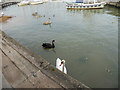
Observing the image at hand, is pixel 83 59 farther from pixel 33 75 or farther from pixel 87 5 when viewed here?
pixel 87 5

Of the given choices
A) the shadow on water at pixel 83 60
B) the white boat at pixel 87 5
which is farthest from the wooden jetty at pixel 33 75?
the white boat at pixel 87 5

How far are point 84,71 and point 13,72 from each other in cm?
451

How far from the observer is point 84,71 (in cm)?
606

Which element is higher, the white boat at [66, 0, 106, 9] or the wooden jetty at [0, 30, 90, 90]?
the white boat at [66, 0, 106, 9]

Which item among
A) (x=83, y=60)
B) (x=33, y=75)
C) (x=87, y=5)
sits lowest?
(x=83, y=60)

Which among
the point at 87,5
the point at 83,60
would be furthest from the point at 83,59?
the point at 87,5

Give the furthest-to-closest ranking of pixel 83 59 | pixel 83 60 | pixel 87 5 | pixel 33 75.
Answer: pixel 87 5, pixel 83 59, pixel 83 60, pixel 33 75

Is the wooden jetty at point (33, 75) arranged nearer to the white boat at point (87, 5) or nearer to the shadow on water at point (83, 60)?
the shadow on water at point (83, 60)

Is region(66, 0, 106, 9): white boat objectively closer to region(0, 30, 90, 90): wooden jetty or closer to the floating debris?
the floating debris

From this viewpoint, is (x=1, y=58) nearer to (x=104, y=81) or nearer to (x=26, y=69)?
(x=26, y=69)

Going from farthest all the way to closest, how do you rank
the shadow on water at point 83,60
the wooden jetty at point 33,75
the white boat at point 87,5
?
the white boat at point 87,5, the shadow on water at point 83,60, the wooden jetty at point 33,75

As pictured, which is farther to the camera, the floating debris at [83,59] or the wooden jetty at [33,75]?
the floating debris at [83,59]

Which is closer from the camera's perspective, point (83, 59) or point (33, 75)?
point (33, 75)

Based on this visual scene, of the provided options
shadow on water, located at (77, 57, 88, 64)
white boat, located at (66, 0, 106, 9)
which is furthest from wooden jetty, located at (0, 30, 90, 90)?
white boat, located at (66, 0, 106, 9)
